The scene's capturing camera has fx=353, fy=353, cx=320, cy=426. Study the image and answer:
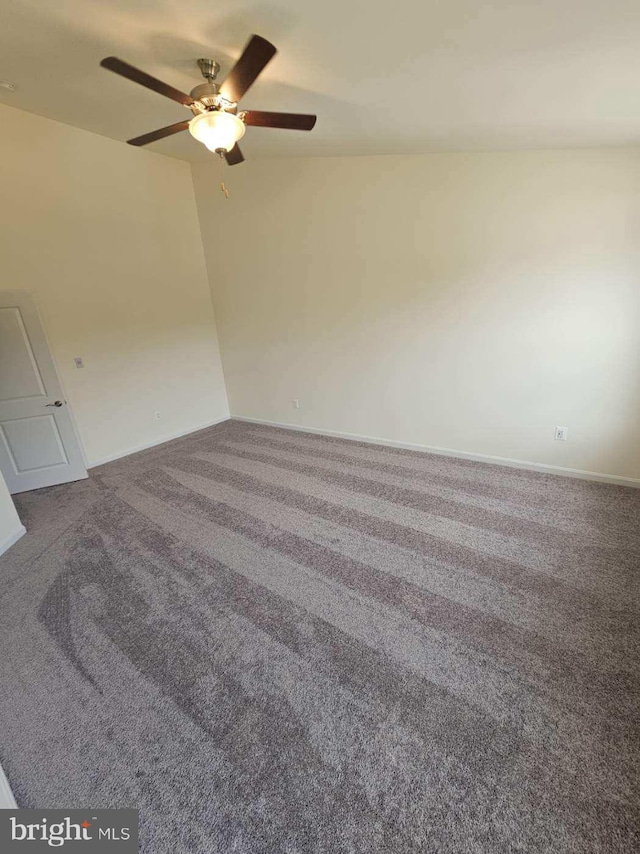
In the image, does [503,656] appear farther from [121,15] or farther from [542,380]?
[121,15]

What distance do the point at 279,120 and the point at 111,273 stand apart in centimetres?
284

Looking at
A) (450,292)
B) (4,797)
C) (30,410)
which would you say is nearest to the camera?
(4,797)

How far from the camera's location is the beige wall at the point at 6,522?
8.89ft

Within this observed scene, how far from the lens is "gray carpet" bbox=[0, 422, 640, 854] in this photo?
1174 millimetres

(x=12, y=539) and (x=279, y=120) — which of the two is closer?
(x=279, y=120)

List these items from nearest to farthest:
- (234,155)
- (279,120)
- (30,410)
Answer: (279,120)
(234,155)
(30,410)

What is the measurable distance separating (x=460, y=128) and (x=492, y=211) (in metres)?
0.80

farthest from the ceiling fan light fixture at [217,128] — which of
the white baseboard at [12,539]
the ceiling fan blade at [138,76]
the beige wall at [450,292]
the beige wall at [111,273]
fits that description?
the white baseboard at [12,539]

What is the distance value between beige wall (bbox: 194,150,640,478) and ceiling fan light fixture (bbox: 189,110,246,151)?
1.79m

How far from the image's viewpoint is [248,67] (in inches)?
61.2

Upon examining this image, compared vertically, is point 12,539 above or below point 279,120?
below

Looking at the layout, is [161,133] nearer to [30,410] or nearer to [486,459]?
[30,410]

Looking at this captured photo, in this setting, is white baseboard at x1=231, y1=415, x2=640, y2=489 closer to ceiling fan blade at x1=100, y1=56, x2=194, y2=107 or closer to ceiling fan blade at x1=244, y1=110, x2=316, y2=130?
ceiling fan blade at x1=244, y1=110, x2=316, y2=130

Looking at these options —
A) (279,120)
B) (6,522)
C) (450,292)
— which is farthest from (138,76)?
(6,522)
